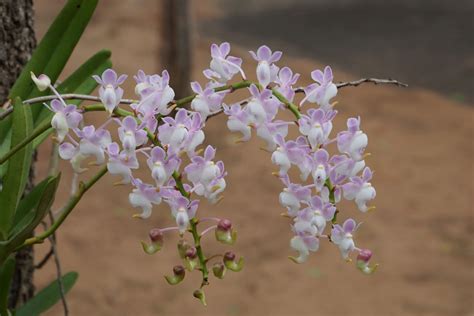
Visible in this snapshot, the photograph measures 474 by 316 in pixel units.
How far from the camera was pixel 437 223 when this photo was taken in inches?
175

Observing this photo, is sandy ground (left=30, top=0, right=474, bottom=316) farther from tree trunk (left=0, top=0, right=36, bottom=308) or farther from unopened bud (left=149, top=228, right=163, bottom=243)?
unopened bud (left=149, top=228, right=163, bottom=243)

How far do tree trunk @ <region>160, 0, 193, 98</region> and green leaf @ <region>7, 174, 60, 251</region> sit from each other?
380 cm

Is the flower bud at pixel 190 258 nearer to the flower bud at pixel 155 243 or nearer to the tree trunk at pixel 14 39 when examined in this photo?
the flower bud at pixel 155 243

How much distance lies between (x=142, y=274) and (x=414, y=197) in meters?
1.55

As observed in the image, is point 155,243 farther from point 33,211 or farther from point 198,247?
point 33,211

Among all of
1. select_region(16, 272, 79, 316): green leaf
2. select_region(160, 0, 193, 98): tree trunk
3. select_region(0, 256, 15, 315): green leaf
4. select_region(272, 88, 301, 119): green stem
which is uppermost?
select_region(272, 88, 301, 119): green stem

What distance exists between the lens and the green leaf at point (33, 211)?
113 centimetres

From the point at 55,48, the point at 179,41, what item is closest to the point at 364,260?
the point at 55,48

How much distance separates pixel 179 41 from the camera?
16.8 feet

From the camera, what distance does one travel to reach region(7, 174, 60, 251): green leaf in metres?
1.13

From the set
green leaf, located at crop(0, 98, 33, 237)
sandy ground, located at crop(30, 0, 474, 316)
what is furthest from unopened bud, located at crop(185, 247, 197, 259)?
sandy ground, located at crop(30, 0, 474, 316)

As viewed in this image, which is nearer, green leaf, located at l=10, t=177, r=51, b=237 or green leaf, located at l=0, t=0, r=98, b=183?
green leaf, located at l=10, t=177, r=51, b=237

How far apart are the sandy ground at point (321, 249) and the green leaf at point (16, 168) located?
249 cm

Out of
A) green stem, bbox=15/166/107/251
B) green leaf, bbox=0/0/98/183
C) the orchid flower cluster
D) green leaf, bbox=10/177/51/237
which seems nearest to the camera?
the orchid flower cluster
